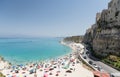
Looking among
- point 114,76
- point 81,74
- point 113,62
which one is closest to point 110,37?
point 113,62

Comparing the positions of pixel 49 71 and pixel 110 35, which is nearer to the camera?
pixel 49 71

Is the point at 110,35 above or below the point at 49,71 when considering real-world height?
above

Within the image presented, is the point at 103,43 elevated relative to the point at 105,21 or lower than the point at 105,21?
lower

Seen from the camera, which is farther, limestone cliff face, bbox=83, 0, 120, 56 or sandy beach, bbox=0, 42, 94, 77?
limestone cliff face, bbox=83, 0, 120, 56

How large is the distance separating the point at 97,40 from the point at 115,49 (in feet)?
35.0

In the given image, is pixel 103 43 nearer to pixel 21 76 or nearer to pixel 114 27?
pixel 114 27

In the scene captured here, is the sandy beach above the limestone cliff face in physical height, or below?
below

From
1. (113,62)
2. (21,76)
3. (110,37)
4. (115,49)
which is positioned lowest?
(21,76)

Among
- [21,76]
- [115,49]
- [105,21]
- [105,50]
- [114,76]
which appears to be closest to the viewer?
[114,76]

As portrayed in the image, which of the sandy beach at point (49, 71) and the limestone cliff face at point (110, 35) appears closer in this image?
the sandy beach at point (49, 71)

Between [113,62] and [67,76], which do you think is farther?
[113,62]

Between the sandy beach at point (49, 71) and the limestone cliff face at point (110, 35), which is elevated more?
the limestone cliff face at point (110, 35)

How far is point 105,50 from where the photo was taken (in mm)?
49125

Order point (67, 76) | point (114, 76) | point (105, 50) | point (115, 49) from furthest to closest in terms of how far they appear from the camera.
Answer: point (105, 50), point (115, 49), point (67, 76), point (114, 76)
